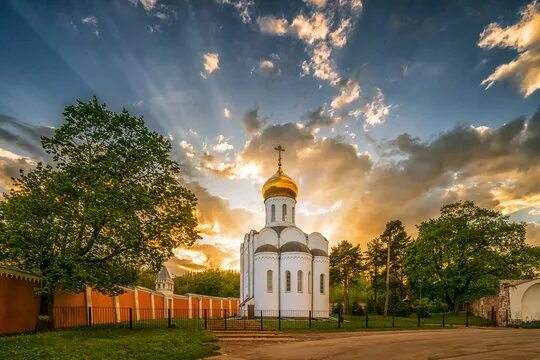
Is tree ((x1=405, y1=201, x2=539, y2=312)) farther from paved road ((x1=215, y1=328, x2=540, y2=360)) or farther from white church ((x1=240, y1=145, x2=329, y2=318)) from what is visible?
paved road ((x1=215, y1=328, x2=540, y2=360))

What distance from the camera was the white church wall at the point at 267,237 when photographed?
36531 mm

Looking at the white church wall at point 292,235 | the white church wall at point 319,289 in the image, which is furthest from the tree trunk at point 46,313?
the white church wall at point 319,289

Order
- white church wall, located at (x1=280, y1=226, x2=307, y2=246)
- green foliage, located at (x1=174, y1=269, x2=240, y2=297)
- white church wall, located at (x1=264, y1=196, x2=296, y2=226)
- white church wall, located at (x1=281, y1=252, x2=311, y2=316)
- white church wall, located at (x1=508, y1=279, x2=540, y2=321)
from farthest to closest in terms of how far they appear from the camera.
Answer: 1. green foliage, located at (x1=174, y1=269, x2=240, y2=297)
2. white church wall, located at (x1=264, y1=196, x2=296, y2=226)
3. white church wall, located at (x1=280, y1=226, x2=307, y2=246)
4. white church wall, located at (x1=281, y1=252, x2=311, y2=316)
5. white church wall, located at (x1=508, y1=279, x2=540, y2=321)

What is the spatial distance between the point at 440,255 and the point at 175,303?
27.7 metres

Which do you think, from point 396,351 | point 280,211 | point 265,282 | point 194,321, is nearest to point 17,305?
point 194,321

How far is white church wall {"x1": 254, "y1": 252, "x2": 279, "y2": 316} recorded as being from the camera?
3334 centimetres

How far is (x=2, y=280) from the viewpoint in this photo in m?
16.1

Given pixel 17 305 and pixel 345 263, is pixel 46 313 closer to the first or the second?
pixel 17 305

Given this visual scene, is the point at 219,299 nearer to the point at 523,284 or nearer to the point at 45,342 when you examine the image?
the point at 523,284

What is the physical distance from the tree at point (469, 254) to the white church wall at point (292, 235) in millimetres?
12011

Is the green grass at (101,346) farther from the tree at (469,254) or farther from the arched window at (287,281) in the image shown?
the tree at (469,254)

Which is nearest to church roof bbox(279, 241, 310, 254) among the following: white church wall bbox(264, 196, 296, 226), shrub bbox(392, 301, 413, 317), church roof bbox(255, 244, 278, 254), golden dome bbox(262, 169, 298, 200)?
church roof bbox(255, 244, 278, 254)

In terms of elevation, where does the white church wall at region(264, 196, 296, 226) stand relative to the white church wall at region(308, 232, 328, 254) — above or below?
above

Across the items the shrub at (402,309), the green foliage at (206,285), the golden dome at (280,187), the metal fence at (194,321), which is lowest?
the green foliage at (206,285)
